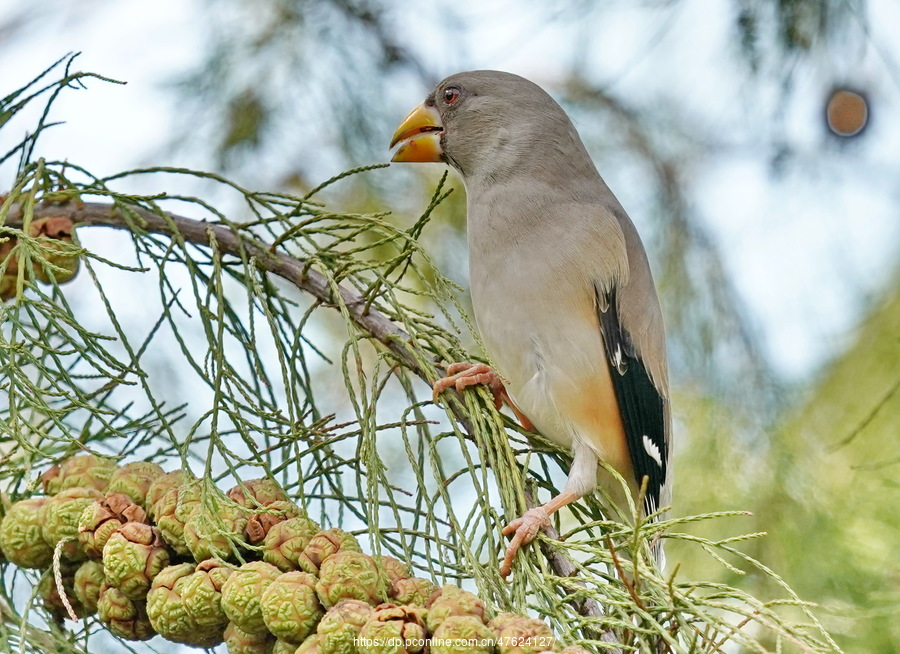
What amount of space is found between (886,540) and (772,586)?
59 cm

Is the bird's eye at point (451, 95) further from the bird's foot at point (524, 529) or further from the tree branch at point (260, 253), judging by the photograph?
the bird's foot at point (524, 529)

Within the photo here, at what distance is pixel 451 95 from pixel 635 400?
55.3 inches

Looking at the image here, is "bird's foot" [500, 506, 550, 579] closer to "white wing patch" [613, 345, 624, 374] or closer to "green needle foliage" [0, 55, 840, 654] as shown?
"green needle foliage" [0, 55, 840, 654]

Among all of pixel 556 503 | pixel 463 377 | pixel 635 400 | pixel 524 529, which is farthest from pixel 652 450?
pixel 524 529

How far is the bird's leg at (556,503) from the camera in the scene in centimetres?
189

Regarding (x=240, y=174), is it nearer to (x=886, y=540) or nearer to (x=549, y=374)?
(x=549, y=374)

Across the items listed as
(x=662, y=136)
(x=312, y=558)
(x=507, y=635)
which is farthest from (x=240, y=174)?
(x=507, y=635)

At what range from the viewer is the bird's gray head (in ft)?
11.7

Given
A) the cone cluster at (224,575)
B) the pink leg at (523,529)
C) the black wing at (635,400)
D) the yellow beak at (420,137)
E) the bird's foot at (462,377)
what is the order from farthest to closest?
the yellow beak at (420,137) < the black wing at (635,400) < the bird's foot at (462,377) < the pink leg at (523,529) < the cone cluster at (224,575)

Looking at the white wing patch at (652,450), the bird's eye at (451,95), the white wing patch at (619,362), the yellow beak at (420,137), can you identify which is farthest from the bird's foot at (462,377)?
the bird's eye at (451,95)

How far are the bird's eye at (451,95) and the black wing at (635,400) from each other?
1.07 meters

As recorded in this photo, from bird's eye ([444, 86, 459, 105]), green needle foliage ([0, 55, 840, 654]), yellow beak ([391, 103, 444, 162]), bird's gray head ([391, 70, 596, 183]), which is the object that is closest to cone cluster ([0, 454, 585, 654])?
green needle foliage ([0, 55, 840, 654])

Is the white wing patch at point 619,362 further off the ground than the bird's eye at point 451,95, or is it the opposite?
the bird's eye at point 451,95

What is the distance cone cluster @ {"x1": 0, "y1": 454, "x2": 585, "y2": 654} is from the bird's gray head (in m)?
1.93
